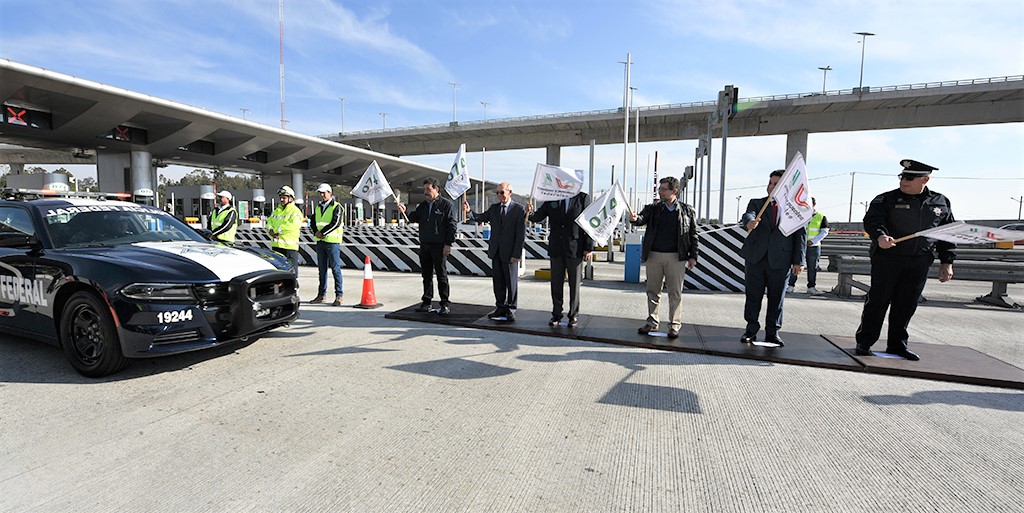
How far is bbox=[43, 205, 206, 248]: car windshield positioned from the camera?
14.8 ft

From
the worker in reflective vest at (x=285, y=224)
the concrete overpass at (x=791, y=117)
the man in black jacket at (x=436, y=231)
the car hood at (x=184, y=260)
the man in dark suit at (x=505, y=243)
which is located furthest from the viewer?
the concrete overpass at (x=791, y=117)

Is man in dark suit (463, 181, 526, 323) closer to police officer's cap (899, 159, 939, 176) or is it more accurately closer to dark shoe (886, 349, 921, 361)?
police officer's cap (899, 159, 939, 176)

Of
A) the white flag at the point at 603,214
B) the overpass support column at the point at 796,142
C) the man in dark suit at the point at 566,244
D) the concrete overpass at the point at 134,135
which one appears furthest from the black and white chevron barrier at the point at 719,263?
the overpass support column at the point at 796,142

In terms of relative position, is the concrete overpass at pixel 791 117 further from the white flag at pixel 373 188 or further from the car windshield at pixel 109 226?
the car windshield at pixel 109 226

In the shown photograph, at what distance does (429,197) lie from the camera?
6.89 meters

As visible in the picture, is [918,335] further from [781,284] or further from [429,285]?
[429,285]

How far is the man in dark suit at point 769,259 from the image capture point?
17.2 ft

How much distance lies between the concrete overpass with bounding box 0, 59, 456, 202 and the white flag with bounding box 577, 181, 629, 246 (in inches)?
745

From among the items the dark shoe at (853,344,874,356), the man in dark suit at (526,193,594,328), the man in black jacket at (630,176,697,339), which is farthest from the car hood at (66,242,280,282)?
the dark shoe at (853,344,874,356)

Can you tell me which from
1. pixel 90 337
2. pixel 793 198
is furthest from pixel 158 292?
pixel 793 198

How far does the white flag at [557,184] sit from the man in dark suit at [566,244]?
0.08m

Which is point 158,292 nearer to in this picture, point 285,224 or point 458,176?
point 285,224

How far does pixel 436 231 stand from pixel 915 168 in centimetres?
536

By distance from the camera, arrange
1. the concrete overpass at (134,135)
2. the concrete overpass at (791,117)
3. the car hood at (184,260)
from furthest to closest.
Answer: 1. the concrete overpass at (791,117)
2. the concrete overpass at (134,135)
3. the car hood at (184,260)
